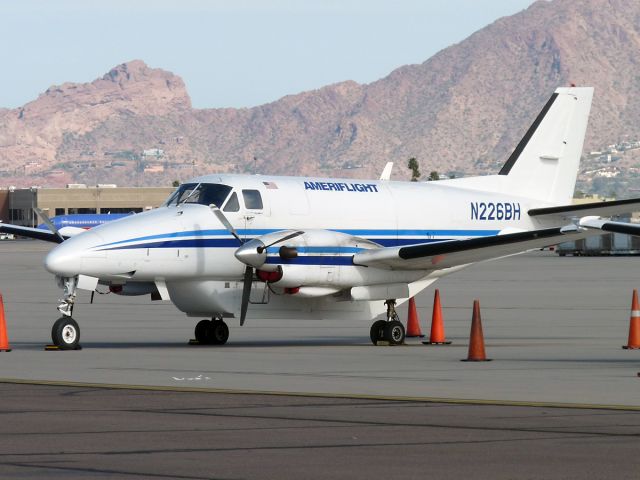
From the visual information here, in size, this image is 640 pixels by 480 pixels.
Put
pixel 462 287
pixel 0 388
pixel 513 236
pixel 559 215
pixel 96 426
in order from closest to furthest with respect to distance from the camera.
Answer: pixel 96 426
pixel 0 388
pixel 513 236
pixel 559 215
pixel 462 287

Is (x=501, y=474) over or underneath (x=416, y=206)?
underneath

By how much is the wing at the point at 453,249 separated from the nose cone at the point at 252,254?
1883 mm

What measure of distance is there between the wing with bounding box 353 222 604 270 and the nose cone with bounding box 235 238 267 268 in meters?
A: 1.88

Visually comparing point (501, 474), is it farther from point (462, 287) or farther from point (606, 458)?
point (462, 287)

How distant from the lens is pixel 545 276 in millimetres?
53938

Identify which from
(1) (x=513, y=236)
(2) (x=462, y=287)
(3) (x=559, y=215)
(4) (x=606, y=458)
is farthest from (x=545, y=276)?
(4) (x=606, y=458)

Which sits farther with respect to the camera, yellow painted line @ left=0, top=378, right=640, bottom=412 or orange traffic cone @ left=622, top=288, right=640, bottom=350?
orange traffic cone @ left=622, top=288, right=640, bottom=350

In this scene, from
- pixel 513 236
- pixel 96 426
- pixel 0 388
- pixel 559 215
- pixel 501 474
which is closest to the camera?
pixel 501 474

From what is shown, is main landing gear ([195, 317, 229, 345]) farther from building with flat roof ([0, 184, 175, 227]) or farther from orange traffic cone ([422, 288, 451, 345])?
building with flat roof ([0, 184, 175, 227])

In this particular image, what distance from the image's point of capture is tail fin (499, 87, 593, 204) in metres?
27.5

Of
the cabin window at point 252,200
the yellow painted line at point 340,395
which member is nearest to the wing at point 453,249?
the cabin window at point 252,200

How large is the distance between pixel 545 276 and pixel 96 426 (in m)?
42.8

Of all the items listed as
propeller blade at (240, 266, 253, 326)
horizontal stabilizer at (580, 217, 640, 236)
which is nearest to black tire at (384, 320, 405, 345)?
propeller blade at (240, 266, 253, 326)

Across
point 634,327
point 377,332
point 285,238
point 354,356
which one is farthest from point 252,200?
point 634,327
